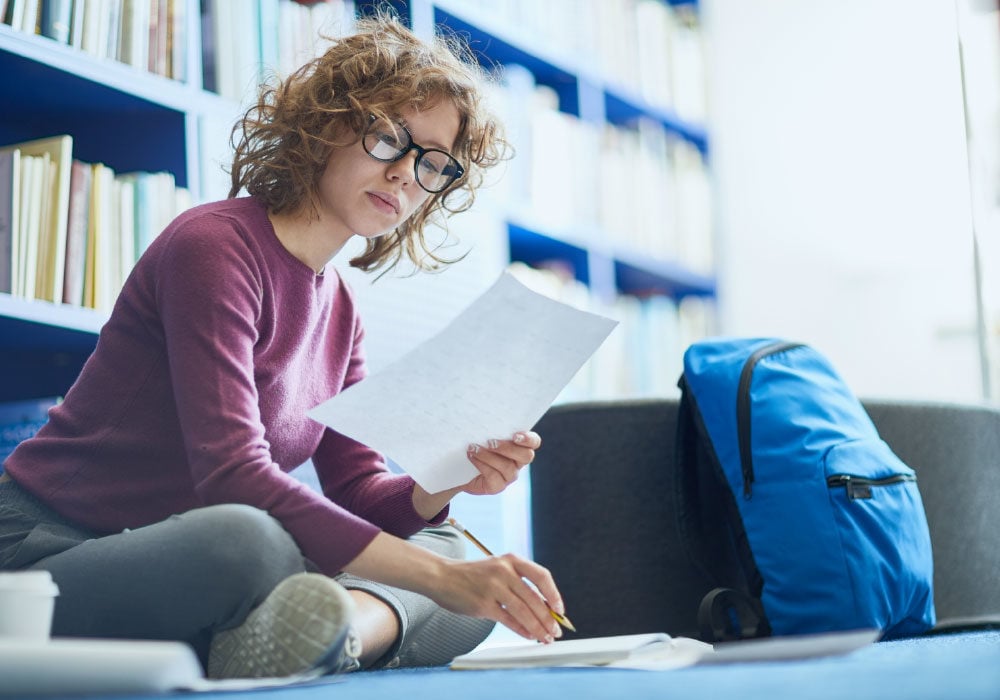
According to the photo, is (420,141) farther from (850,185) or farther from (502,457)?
(850,185)

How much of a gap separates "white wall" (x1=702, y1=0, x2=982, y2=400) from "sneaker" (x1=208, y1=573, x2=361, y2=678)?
222 cm

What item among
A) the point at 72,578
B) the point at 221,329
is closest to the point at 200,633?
the point at 72,578

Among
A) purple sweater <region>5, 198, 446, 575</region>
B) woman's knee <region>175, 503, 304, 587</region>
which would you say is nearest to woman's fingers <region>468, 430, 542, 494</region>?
purple sweater <region>5, 198, 446, 575</region>

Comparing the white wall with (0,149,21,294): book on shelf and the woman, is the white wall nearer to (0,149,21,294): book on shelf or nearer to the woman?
the woman

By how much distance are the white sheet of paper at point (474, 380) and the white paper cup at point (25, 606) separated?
0.29 m

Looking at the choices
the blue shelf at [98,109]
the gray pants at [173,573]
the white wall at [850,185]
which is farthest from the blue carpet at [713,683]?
the white wall at [850,185]

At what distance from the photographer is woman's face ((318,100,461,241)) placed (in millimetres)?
1235

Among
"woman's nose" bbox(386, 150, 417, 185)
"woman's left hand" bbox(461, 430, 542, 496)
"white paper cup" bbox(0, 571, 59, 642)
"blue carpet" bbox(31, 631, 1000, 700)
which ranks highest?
"woman's nose" bbox(386, 150, 417, 185)

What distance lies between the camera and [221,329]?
3.42 feet

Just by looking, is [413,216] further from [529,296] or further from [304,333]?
[529,296]

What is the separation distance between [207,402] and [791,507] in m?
0.78

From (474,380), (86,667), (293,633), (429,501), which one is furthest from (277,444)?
(86,667)

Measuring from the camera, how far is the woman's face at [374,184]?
1.24 m

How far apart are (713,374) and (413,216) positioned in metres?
0.46
